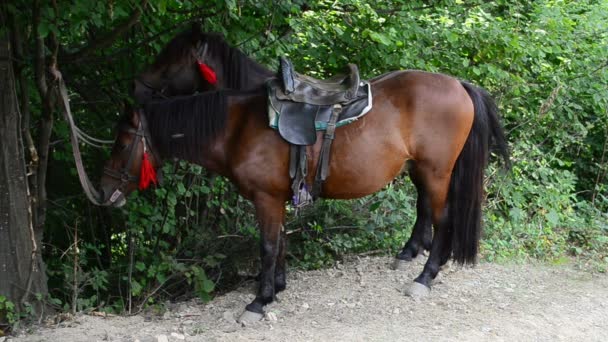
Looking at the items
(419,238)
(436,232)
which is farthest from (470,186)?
(419,238)

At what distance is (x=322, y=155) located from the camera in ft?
14.8

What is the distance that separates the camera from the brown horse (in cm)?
438

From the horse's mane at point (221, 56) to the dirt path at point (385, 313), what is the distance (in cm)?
171

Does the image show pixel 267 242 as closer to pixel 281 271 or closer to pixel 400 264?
pixel 281 271

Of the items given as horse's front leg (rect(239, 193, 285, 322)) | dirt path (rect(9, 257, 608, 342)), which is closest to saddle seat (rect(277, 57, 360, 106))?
horse's front leg (rect(239, 193, 285, 322))

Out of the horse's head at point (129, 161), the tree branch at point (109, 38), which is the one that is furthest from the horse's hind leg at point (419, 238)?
the tree branch at point (109, 38)

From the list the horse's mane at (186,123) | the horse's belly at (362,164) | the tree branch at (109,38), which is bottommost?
the horse's belly at (362,164)

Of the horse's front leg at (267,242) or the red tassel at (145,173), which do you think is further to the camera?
the horse's front leg at (267,242)

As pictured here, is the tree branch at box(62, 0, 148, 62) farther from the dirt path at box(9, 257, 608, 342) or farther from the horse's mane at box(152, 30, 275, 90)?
the dirt path at box(9, 257, 608, 342)

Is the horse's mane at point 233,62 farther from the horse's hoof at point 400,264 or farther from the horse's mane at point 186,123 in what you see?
the horse's hoof at point 400,264

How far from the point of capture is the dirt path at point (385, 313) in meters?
4.21

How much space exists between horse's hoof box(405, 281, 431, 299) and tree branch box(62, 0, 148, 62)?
2772 millimetres

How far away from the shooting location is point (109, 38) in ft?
14.7

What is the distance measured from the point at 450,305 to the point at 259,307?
1.43 metres
